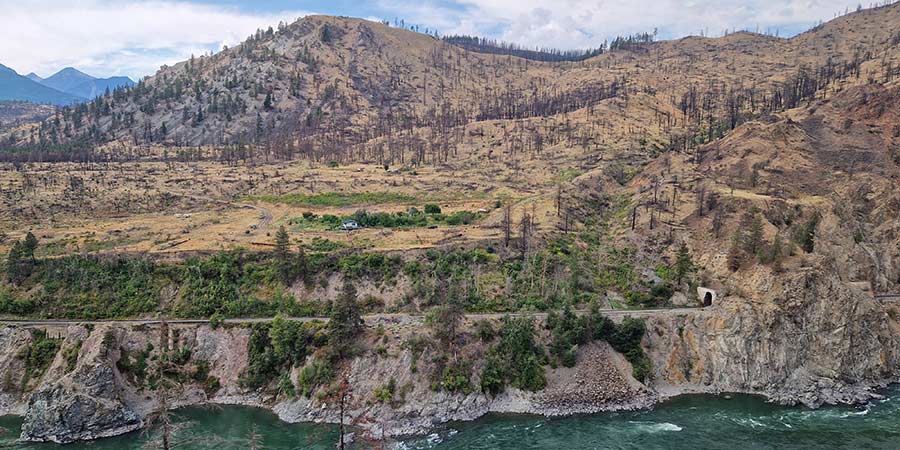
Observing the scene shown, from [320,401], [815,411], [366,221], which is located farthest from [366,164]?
[815,411]

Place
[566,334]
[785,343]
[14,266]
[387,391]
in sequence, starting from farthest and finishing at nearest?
1. [14,266]
2. [785,343]
3. [566,334]
4. [387,391]

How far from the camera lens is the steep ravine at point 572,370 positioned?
5812 cm

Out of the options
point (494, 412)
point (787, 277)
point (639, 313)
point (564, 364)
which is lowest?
point (494, 412)

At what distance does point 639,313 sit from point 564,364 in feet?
46.2

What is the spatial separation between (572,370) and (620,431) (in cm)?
957

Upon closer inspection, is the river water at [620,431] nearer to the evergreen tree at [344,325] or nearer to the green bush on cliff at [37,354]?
the green bush on cliff at [37,354]

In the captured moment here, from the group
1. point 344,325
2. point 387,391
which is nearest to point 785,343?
point 387,391

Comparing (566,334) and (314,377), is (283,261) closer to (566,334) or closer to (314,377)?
(314,377)

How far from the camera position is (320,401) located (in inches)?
2356

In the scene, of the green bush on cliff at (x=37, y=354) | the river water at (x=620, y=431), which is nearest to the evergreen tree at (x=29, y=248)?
the green bush on cliff at (x=37, y=354)

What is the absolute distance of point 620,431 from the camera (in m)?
56.3

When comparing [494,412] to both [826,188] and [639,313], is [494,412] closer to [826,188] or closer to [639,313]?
[639,313]

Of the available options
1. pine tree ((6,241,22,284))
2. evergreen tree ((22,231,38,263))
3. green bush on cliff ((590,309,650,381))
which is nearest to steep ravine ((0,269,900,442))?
green bush on cliff ((590,309,650,381))

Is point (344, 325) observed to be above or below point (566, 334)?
above
